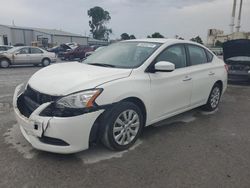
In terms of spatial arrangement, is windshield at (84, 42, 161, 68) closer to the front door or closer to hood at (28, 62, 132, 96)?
hood at (28, 62, 132, 96)

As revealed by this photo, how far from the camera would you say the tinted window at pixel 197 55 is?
475cm

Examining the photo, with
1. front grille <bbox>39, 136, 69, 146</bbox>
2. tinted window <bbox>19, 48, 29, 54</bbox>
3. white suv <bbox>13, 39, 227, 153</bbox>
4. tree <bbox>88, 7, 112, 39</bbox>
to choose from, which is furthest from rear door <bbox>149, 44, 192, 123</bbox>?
tree <bbox>88, 7, 112, 39</bbox>

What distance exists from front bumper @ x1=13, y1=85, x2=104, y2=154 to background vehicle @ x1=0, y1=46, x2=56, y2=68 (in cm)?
1376

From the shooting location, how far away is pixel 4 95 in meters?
6.99

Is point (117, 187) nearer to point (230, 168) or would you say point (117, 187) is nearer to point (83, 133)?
point (83, 133)

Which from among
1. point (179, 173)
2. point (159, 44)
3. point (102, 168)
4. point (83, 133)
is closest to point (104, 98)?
point (83, 133)

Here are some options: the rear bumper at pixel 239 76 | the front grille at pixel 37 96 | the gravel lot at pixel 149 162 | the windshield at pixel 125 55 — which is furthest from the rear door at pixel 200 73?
the rear bumper at pixel 239 76

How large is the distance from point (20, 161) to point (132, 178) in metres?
1.47

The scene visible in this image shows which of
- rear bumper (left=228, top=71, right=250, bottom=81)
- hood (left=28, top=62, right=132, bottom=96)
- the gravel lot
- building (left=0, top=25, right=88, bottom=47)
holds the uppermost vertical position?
building (left=0, top=25, right=88, bottom=47)

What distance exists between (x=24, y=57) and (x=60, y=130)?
47.3 feet

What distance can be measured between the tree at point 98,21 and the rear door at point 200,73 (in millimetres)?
83096

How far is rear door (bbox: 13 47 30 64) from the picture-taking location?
1552 cm

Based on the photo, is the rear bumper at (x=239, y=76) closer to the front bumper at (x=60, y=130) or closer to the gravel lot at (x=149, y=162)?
the gravel lot at (x=149, y=162)

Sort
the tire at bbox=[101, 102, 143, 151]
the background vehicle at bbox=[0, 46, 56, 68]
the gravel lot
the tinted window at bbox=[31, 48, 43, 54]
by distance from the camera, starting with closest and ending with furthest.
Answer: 1. the gravel lot
2. the tire at bbox=[101, 102, 143, 151]
3. the background vehicle at bbox=[0, 46, 56, 68]
4. the tinted window at bbox=[31, 48, 43, 54]
